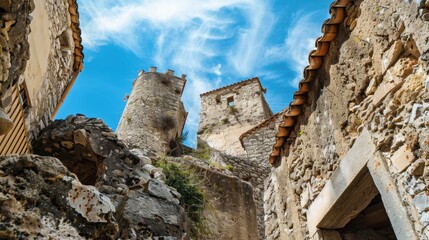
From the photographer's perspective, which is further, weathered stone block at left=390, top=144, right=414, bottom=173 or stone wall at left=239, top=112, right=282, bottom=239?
stone wall at left=239, top=112, right=282, bottom=239

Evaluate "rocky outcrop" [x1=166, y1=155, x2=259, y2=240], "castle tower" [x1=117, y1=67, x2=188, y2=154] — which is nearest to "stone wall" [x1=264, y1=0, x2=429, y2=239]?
"rocky outcrop" [x1=166, y1=155, x2=259, y2=240]

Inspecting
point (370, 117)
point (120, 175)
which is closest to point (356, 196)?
point (370, 117)

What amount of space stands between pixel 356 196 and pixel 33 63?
13.7 ft

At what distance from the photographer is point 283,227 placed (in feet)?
13.1

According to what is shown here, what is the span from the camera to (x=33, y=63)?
15.7ft

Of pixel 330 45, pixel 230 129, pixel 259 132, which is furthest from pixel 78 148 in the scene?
pixel 230 129

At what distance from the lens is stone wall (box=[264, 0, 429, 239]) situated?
2193mm

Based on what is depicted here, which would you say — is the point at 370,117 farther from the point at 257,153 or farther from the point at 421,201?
the point at 257,153

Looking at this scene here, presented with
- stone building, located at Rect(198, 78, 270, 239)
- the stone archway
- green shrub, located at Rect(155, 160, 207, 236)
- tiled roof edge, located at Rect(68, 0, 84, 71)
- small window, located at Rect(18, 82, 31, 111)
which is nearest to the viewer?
the stone archway

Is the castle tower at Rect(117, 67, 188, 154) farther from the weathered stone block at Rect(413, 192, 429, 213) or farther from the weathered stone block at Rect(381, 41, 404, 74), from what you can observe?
the weathered stone block at Rect(413, 192, 429, 213)

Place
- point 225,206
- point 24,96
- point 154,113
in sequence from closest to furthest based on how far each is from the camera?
1. point 24,96
2. point 225,206
3. point 154,113

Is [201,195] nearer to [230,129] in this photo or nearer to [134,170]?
[134,170]

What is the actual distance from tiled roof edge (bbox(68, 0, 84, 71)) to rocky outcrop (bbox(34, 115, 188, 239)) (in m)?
1.99

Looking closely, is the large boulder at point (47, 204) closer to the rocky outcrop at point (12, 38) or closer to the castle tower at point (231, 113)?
the rocky outcrop at point (12, 38)
